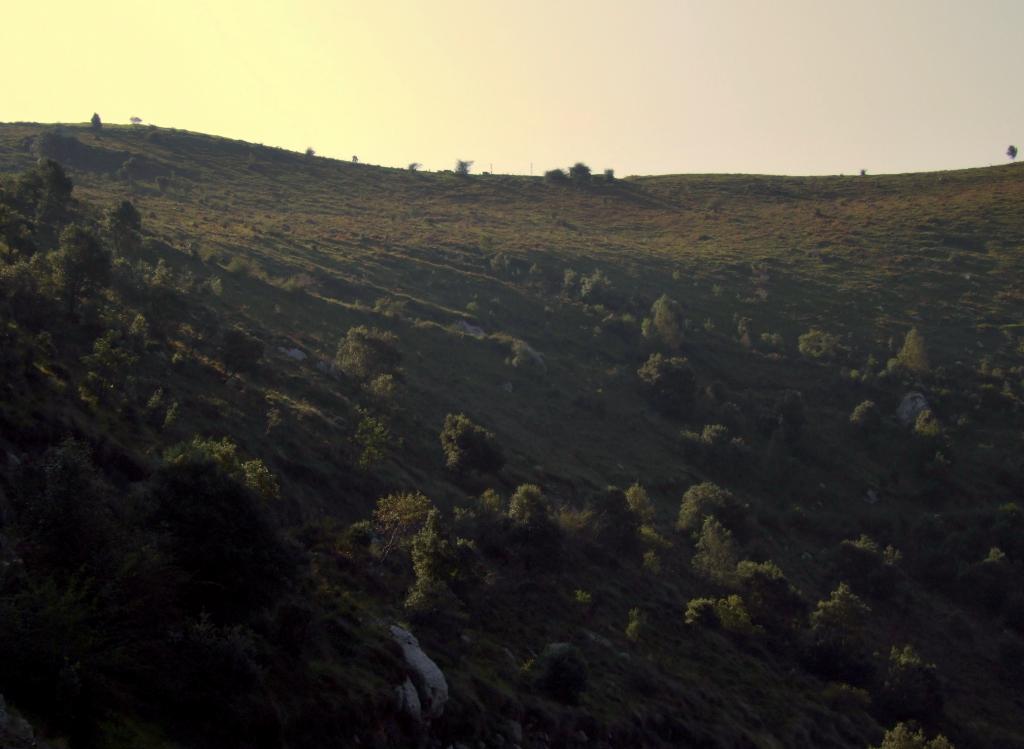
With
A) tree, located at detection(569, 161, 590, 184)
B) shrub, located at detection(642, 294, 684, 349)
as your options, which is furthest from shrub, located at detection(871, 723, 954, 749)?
tree, located at detection(569, 161, 590, 184)

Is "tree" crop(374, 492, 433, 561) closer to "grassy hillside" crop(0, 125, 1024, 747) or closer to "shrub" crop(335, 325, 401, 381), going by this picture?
"grassy hillside" crop(0, 125, 1024, 747)

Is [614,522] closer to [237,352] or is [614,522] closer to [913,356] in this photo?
[237,352]

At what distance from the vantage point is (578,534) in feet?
136


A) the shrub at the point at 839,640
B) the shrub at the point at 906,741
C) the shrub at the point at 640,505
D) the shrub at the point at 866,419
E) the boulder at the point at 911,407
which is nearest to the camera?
the shrub at the point at 906,741

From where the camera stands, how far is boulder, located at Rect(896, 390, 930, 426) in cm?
6862

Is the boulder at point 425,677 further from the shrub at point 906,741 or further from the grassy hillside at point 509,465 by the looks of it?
the shrub at point 906,741

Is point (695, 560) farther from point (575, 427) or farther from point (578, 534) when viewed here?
point (575, 427)

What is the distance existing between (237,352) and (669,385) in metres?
38.4

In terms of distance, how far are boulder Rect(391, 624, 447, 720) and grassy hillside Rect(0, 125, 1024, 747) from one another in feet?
1.36

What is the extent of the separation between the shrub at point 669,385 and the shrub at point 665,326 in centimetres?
598

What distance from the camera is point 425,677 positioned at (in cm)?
2208

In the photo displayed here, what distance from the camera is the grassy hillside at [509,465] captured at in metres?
18.4

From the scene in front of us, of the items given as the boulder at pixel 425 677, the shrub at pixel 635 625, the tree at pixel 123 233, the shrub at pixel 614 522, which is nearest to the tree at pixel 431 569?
the boulder at pixel 425 677

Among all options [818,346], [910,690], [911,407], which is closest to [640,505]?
[910,690]
